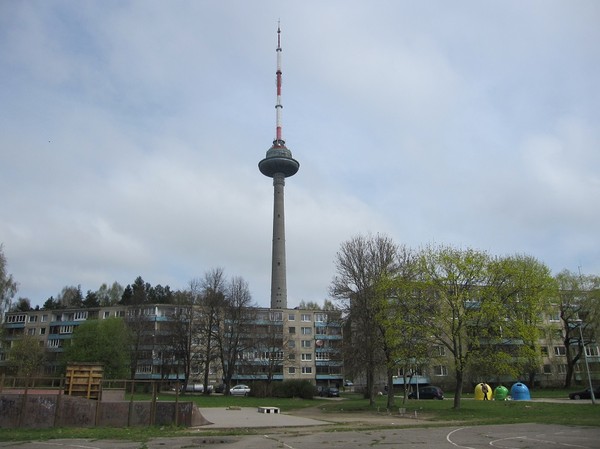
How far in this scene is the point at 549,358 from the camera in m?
74.2

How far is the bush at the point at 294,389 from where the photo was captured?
5703 centimetres

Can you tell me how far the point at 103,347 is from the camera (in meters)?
59.5

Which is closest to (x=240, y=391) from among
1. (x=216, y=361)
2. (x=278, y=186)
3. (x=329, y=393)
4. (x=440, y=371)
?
(x=216, y=361)

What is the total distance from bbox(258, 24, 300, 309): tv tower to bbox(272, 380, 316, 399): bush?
3942 centimetres

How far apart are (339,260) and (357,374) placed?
9702 millimetres

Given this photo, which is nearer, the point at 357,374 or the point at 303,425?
the point at 303,425

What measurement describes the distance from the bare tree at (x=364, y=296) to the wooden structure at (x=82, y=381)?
19759 millimetres

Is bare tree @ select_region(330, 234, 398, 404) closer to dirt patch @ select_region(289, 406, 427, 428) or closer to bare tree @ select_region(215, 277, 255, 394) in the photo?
dirt patch @ select_region(289, 406, 427, 428)

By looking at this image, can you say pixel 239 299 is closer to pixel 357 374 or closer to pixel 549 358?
pixel 357 374

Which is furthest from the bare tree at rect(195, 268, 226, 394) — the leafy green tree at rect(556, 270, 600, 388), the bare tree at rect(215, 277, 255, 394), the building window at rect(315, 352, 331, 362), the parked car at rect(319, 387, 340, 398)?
the leafy green tree at rect(556, 270, 600, 388)

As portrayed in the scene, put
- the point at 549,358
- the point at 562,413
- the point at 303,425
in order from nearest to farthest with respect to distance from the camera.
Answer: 1. the point at 303,425
2. the point at 562,413
3. the point at 549,358

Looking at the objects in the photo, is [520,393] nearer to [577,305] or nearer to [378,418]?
[577,305]

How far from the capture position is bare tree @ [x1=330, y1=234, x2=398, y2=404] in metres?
39.9

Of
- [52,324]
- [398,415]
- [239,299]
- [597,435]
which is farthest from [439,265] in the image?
[52,324]
